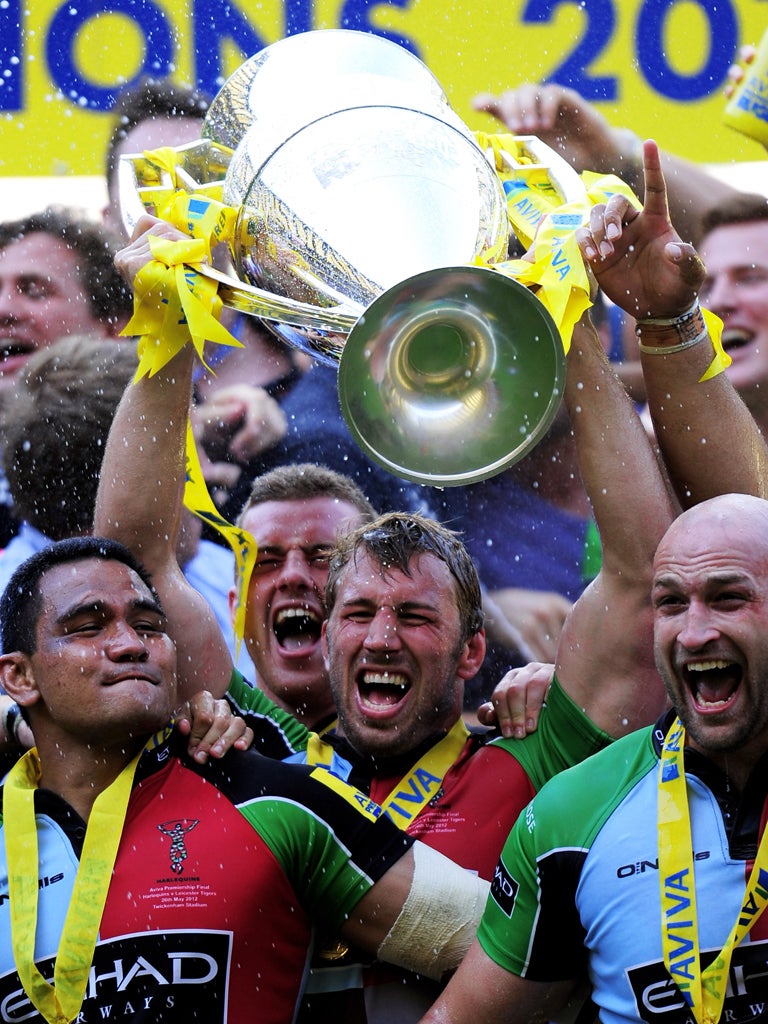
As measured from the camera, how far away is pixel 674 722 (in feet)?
8.05

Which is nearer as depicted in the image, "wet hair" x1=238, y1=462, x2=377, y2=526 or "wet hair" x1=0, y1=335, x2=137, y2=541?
"wet hair" x1=238, y1=462, x2=377, y2=526

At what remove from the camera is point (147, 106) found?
17.6ft

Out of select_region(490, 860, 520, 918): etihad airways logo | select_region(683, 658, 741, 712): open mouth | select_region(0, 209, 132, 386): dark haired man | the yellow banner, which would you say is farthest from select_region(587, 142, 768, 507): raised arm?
the yellow banner

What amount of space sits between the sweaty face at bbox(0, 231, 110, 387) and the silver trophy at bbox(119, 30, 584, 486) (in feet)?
7.85

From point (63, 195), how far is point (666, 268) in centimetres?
316

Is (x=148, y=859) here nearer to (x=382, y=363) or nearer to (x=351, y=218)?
(x=382, y=363)

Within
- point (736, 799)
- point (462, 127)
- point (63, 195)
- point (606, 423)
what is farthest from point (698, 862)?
point (63, 195)

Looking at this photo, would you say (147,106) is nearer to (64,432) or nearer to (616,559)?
(64,432)

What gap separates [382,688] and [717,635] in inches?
33.6

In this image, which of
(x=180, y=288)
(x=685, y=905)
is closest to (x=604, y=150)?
(x=180, y=288)

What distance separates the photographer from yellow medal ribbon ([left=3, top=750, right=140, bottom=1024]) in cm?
249

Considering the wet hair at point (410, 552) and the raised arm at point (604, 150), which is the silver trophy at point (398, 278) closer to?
the wet hair at point (410, 552)

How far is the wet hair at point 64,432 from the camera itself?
15.4ft

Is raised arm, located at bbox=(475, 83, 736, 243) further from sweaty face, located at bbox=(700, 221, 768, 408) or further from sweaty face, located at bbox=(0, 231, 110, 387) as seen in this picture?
sweaty face, located at bbox=(0, 231, 110, 387)
